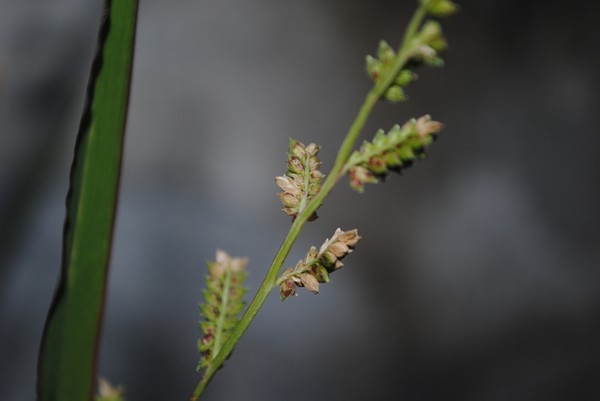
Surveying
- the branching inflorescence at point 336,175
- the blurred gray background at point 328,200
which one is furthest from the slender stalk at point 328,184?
the blurred gray background at point 328,200

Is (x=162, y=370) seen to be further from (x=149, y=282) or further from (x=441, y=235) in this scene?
(x=441, y=235)

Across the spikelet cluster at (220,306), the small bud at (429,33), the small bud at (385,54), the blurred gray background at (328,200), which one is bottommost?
the spikelet cluster at (220,306)

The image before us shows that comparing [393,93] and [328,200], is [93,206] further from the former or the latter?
[328,200]

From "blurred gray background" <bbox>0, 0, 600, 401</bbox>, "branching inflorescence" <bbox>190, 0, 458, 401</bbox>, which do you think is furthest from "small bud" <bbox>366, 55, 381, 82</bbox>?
"blurred gray background" <bbox>0, 0, 600, 401</bbox>

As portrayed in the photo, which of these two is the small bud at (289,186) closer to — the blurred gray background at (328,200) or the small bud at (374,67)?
the small bud at (374,67)

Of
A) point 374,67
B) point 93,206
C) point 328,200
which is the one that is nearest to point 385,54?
point 374,67

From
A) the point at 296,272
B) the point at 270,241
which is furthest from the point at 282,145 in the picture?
the point at 296,272
